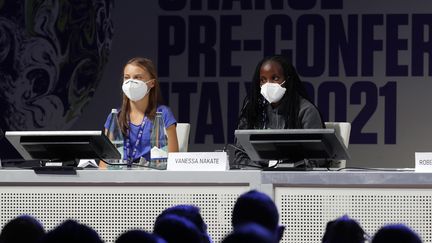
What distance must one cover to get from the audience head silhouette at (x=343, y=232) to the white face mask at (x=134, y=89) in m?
3.44

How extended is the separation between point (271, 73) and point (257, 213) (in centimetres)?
358

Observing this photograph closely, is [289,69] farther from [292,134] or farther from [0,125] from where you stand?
[0,125]

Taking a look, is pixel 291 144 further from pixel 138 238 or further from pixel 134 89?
pixel 138 238

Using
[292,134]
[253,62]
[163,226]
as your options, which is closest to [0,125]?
[253,62]

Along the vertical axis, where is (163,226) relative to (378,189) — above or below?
above

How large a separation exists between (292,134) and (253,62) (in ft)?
12.9

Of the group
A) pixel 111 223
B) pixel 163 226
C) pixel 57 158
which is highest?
pixel 163 226

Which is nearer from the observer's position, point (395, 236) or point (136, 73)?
point (395, 236)

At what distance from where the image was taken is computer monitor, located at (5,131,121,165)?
285cm

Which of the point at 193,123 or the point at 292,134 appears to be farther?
the point at 193,123

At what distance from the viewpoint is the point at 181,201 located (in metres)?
2.73

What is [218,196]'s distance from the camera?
267 centimetres

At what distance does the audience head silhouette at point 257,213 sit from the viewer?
560mm

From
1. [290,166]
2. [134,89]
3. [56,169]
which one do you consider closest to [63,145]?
[56,169]
